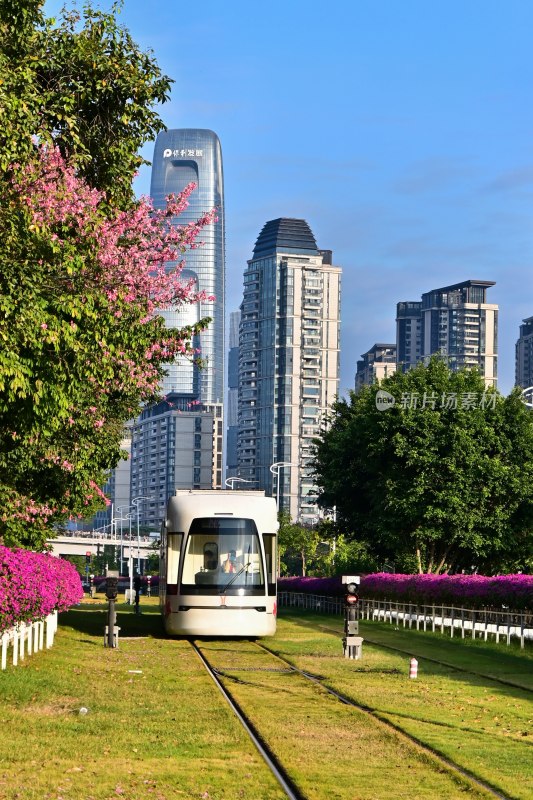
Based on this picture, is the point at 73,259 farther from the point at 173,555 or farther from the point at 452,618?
the point at 452,618

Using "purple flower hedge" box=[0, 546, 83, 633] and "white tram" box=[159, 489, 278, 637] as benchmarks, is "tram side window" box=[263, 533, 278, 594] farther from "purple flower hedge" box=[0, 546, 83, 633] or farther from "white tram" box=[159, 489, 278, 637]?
"purple flower hedge" box=[0, 546, 83, 633]

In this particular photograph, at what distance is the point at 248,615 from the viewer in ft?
108

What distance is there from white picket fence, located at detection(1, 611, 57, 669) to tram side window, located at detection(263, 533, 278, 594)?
18.0ft

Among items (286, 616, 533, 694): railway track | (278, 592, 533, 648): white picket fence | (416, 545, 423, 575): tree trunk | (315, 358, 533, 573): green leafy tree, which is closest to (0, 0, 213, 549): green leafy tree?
(286, 616, 533, 694): railway track

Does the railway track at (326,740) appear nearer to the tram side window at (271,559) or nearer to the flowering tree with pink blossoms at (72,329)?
the flowering tree with pink blossoms at (72,329)

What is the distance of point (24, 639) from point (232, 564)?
6.22 metres

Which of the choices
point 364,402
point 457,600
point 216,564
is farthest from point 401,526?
point 216,564

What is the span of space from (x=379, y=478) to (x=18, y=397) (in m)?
43.7

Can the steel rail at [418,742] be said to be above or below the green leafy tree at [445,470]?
below

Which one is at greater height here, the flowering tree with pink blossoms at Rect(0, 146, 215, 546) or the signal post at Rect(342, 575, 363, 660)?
the flowering tree with pink blossoms at Rect(0, 146, 215, 546)

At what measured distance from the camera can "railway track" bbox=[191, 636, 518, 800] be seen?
11.7 m

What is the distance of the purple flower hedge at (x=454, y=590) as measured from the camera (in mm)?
39250

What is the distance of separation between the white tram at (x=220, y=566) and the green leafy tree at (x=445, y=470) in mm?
25804

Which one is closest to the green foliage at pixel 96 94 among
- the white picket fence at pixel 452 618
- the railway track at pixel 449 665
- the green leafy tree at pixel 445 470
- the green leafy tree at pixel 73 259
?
the green leafy tree at pixel 73 259
